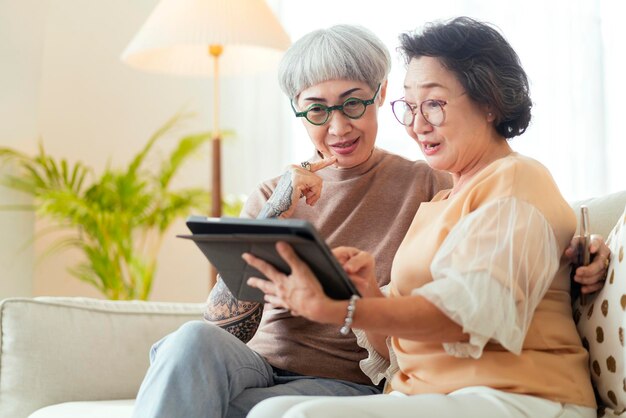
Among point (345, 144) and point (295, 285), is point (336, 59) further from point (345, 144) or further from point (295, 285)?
point (295, 285)

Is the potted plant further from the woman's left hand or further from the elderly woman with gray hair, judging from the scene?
the woman's left hand

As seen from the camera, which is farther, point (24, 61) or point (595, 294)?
point (24, 61)

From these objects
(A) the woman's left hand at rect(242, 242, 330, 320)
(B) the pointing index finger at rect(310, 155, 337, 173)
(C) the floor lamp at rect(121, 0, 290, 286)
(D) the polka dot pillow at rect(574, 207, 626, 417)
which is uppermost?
(C) the floor lamp at rect(121, 0, 290, 286)

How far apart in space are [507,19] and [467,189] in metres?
2.47

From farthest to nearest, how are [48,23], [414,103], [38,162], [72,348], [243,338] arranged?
[48,23]
[38,162]
[72,348]
[243,338]
[414,103]

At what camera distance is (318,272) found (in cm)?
130

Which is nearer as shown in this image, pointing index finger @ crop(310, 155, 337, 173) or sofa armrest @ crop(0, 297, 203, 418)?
pointing index finger @ crop(310, 155, 337, 173)

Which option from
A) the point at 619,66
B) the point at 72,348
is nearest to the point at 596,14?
the point at 619,66

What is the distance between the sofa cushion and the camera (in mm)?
1914

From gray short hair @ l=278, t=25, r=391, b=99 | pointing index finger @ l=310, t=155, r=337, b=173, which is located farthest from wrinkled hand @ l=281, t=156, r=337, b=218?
gray short hair @ l=278, t=25, r=391, b=99

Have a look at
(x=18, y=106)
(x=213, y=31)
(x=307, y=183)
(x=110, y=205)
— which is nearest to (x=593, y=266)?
(x=307, y=183)

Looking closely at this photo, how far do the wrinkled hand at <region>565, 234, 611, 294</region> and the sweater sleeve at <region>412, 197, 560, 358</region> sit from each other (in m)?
0.13

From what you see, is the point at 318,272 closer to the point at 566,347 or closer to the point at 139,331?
the point at 566,347

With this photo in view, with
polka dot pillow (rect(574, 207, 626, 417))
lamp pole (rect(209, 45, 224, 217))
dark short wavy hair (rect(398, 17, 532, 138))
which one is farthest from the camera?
lamp pole (rect(209, 45, 224, 217))
